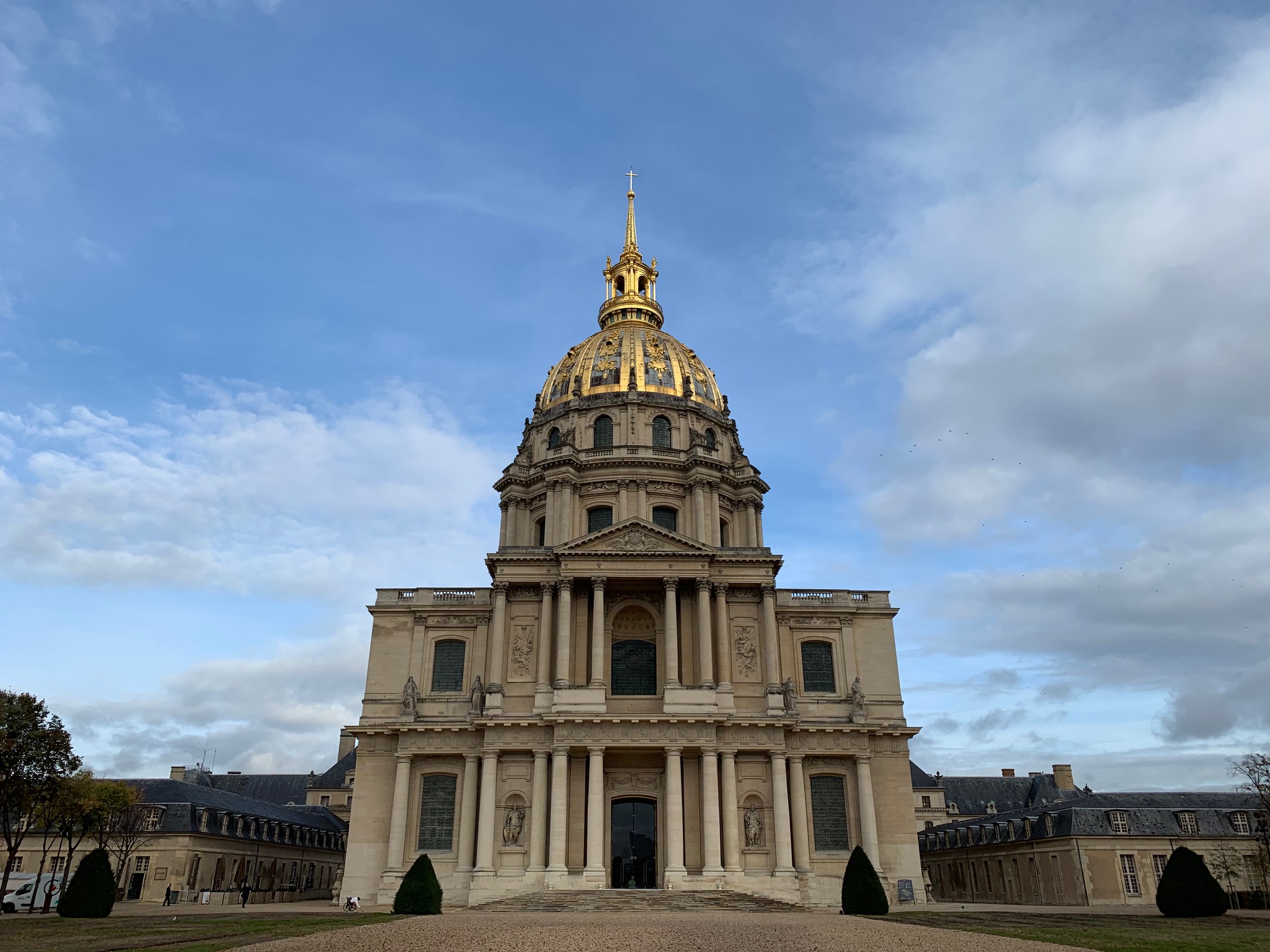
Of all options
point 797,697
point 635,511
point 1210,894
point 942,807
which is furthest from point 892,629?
point 942,807

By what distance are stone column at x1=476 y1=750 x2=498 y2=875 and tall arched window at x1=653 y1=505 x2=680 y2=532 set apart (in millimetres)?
17497

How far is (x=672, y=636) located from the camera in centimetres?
4447

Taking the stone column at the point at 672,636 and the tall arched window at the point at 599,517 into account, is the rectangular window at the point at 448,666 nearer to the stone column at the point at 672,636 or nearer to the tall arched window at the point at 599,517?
the stone column at the point at 672,636

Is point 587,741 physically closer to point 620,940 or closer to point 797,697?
point 797,697

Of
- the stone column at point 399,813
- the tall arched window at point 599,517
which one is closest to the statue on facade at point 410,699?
the stone column at point 399,813

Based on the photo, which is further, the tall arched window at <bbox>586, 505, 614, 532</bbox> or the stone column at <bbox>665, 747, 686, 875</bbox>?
the tall arched window at <bbox>586, 505, 614, 532</bbox>

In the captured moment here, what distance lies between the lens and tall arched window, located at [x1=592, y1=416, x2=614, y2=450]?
57.5 meters

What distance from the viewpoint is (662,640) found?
152ft

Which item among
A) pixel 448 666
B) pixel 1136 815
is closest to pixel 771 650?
pixel 448 666

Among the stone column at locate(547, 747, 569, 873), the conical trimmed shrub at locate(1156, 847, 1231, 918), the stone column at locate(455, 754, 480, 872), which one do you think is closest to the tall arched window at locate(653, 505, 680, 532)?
the stone column at locate(547, 747, 569, 873)

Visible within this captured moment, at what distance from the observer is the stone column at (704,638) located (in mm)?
44188

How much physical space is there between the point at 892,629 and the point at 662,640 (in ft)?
36.9

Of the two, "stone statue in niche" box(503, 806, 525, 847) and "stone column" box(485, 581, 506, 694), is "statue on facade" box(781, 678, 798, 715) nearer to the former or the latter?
"stone statue in niche" box(503, 806, 525, 847)

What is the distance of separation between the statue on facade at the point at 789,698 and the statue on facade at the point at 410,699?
53.8 feet
